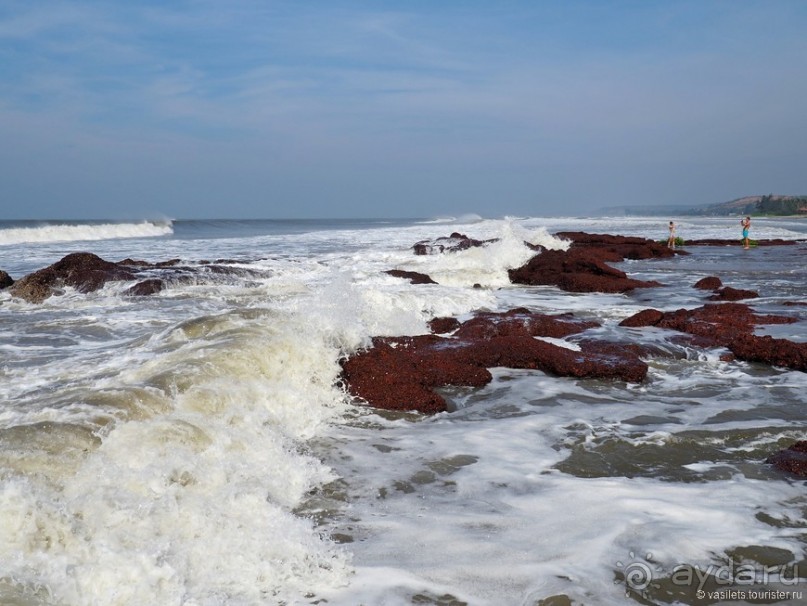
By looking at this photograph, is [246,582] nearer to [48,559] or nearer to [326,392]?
[48,559]

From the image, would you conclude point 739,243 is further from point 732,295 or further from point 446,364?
point 446,364

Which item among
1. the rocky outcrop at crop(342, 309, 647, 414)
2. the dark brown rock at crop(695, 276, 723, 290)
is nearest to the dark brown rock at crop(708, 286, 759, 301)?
the dark brown rock at crop(695, 276, 723, 290)

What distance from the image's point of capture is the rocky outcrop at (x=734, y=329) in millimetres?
8704

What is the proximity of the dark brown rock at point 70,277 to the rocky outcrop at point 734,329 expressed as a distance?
12333 millimetres

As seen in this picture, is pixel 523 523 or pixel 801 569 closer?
pixel 801 569

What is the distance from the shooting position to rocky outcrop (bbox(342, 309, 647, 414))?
290 inches

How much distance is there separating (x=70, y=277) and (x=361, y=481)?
13.9 m

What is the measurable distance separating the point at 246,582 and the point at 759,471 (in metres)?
3.89

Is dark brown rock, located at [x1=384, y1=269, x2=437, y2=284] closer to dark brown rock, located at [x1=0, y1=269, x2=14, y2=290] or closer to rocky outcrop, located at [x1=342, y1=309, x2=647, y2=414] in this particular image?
rocky outcrop, located at [x1=342, y1=309, x2=647, y2=414]

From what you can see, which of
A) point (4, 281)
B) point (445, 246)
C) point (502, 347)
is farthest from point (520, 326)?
point (445, 246)

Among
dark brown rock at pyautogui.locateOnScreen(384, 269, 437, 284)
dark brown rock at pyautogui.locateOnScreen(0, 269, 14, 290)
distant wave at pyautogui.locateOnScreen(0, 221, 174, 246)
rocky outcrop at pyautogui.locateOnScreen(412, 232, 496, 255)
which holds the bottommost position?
dark brown rock at pyautogui.locateOnScreen(384, 269, 437, 284)

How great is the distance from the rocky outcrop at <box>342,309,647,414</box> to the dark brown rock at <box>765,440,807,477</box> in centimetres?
261

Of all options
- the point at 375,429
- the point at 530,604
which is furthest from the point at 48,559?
the point at 375,429

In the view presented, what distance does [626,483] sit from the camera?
16.1ft
